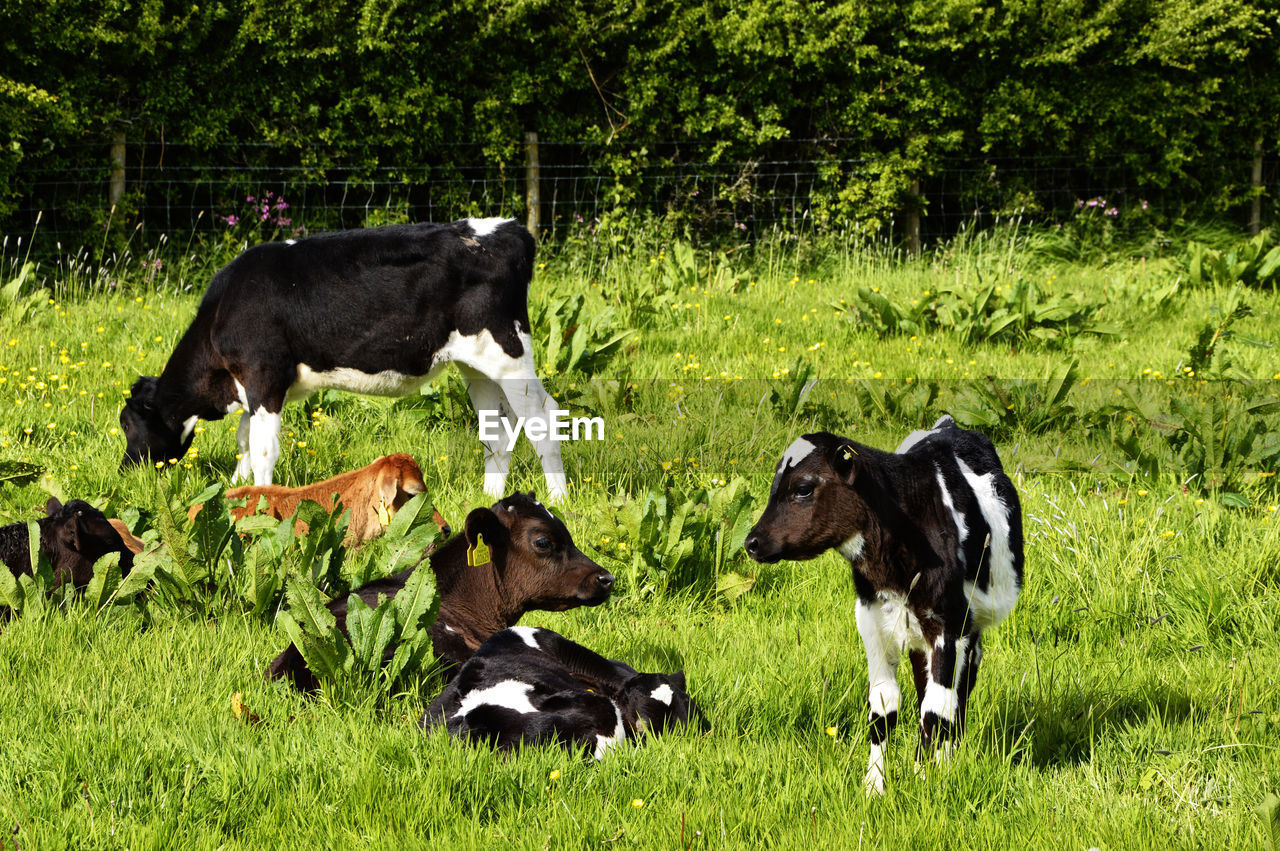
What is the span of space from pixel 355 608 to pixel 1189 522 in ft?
13.0

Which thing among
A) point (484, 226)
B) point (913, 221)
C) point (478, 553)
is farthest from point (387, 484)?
point (913, 221)

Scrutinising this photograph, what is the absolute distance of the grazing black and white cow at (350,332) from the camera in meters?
7.07

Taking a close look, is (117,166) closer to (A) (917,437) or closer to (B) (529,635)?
(B) (529,635)

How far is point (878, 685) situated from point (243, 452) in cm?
500

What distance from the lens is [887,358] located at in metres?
9.77

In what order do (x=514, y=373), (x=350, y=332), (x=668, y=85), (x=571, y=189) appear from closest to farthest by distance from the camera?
(x=350, y=332) < (x=514, y=373) < (x=668, y=85) < (x=571, y=189)

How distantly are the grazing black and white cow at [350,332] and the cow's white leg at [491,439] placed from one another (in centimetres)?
2

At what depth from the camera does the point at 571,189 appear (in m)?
15.0

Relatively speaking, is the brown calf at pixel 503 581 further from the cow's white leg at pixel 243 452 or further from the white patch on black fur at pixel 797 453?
the cow's white leg at pixel 243 452

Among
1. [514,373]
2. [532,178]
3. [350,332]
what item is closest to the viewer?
[350,332]

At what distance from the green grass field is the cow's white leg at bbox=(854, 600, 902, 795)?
0.21 feet

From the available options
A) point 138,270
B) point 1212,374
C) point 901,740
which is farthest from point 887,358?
point 138,270

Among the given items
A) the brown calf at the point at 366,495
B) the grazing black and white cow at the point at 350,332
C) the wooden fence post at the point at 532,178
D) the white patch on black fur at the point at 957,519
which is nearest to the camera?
the white patch on black fur at the point at 957,519

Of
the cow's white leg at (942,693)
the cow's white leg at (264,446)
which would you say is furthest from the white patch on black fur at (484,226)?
the cow's white leg at (942,693)
